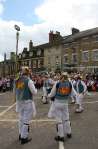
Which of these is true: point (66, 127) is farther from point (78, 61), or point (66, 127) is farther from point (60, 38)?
point (60, 38)

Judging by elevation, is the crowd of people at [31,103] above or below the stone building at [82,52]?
below

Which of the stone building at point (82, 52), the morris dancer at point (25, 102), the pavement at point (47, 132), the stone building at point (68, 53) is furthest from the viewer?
the stone building at point (68, 53)

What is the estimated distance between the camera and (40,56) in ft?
238

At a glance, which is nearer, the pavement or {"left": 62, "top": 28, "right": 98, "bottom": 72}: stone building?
the pavement

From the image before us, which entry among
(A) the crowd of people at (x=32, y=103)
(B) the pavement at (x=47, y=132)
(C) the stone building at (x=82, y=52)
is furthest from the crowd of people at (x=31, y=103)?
(C) the stone building at (x=82, y=52)

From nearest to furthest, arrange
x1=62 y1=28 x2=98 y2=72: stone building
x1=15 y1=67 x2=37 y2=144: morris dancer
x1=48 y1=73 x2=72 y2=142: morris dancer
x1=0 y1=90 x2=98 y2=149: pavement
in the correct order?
1. x1=0 y1=90 x2=98 y2=149: pavement
2. x1=15 y1=67 x2=37 y2=144: morris dancer
3. x1=48 y1=73 x2=72 y2=142: morris dancer
4. x1=62 y1=28 x2=98 y2=72: stone building

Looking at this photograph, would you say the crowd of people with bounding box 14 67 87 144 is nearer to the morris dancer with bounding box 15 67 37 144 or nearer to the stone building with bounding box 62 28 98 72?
the morris dancer with bounding box 15 67 37 144

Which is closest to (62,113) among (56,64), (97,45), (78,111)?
(78,111)

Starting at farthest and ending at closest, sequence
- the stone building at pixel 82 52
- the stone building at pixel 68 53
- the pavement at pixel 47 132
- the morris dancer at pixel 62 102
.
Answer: the stone building at pixel 68 53, the stone building at pixel 82 52, the morris dancer at pixel 62 102, the pavement at pixel 47 132

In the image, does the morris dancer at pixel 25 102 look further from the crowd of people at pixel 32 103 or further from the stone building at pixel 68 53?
the stone building at pixel 68 53

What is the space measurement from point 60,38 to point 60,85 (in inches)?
2258

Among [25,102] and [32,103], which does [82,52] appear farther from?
[25,102]

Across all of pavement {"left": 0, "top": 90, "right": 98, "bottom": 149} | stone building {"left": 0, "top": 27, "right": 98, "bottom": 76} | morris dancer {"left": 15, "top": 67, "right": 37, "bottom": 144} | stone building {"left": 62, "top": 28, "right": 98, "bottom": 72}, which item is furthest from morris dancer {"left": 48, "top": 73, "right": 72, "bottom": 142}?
stone building {"left": 62, "top": 28, "right": 98, "bottom": 72}

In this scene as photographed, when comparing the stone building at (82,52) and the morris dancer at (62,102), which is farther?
the stone building at (82,52)
